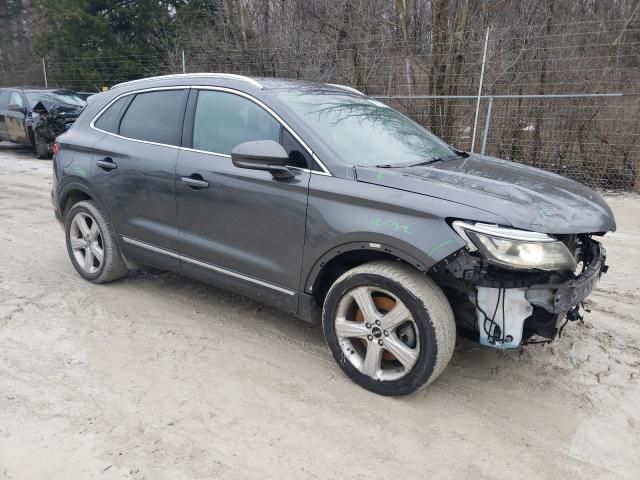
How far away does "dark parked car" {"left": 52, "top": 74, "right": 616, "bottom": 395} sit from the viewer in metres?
2.62

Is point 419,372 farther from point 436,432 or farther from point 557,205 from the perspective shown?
point 557,205

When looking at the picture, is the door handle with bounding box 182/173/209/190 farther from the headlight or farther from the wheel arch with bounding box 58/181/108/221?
the headlight

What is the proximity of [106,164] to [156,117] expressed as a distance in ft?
1.94

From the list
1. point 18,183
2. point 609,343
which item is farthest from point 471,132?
point 18,183

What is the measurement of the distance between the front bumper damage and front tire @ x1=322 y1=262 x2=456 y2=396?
16 centimetres

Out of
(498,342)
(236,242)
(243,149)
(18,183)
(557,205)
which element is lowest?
(18,183)

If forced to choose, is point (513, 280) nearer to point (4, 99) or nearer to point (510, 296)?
point (510, 296)

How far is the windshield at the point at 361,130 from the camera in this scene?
3.21 meters

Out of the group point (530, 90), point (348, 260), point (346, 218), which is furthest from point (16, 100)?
point (346, 218)

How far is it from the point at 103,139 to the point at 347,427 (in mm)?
3102

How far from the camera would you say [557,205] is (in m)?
2.75

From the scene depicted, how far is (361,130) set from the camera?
348 cm

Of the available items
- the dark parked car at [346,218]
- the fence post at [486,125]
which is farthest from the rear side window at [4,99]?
the fence post at [486,125]

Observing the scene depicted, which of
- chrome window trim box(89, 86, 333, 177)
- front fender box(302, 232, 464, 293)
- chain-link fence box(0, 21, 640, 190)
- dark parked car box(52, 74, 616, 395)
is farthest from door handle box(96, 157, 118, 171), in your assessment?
chain-link fence box(0, 21, 640, 190)
